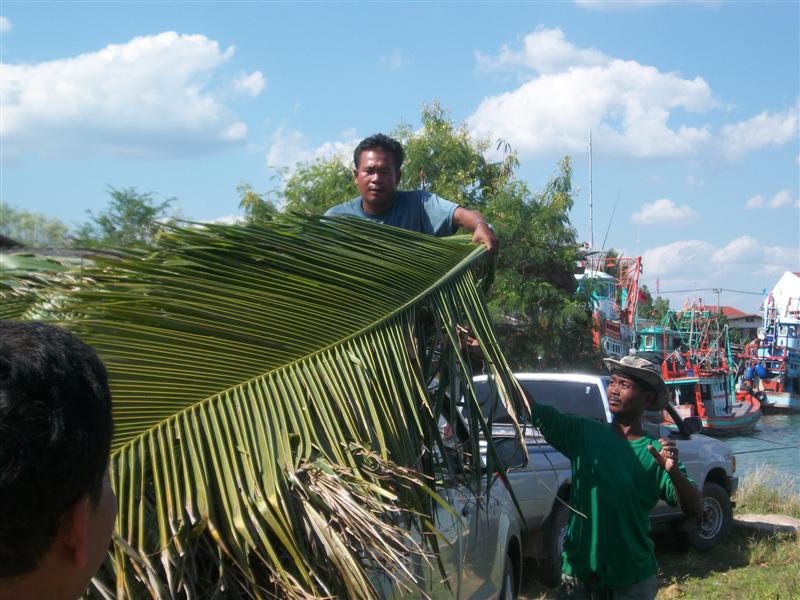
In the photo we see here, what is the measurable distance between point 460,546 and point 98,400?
13.5 feet

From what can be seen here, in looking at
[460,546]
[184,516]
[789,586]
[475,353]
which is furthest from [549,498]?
[184,516]

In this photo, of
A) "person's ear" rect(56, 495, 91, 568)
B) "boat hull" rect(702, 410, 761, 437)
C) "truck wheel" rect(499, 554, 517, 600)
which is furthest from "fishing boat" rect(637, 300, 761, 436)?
"person's ear" rect(56, 495, 91, 568)

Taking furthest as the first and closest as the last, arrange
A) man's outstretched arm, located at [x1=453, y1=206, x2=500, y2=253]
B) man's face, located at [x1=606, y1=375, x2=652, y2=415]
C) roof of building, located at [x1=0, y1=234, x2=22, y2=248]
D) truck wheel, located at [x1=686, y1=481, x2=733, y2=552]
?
truck wheel, located at [x1=686, y1=481, x2=733, y2=552] < man's face, located at [x1=606, y1=375, x2=652, y2=415] < man's outstretched arm, located at [x1=453, y1=206, x2=500, y2=253] < roof of building, located at [x1=0, y1=234, x2=22, y2=248]

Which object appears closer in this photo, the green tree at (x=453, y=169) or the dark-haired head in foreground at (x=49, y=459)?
the dark-haired head in foreground at (x=49, y=459)

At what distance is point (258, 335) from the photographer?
2.94m

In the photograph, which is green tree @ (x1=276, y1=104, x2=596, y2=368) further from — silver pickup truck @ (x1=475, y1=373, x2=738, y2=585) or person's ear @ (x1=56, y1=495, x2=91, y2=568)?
person's ear @ (x1=56, y1=495, x2=91, y2=568)

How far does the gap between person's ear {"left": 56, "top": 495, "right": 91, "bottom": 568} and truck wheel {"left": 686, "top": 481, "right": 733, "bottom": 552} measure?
29.4 ft

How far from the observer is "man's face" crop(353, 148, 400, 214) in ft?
13.8

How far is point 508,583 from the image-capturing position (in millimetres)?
6320

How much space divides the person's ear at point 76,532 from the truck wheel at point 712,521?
896 centimetres

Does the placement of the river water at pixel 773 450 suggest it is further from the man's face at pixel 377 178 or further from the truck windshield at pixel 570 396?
the man's face at pixel 377 178

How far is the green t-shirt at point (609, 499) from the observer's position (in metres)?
4.32

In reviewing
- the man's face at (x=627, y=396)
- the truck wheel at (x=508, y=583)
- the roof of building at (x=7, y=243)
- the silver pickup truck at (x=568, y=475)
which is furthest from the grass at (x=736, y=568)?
the roof of building at (x=7, y=243)

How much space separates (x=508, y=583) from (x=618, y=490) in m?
2.23
